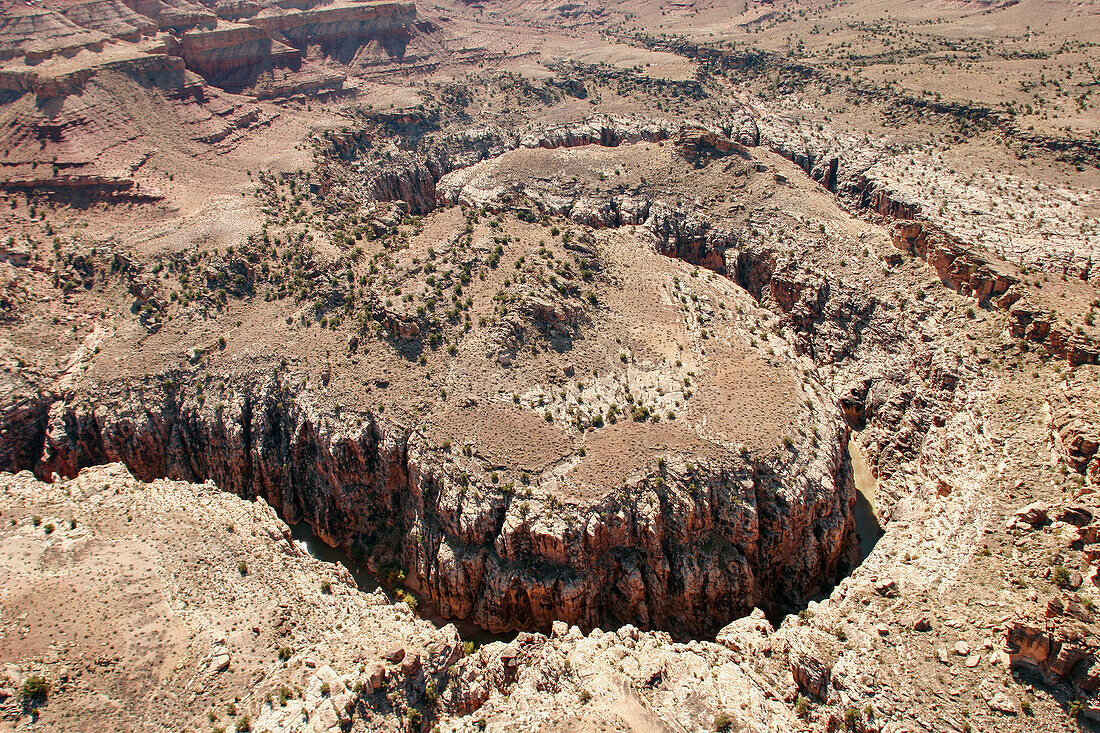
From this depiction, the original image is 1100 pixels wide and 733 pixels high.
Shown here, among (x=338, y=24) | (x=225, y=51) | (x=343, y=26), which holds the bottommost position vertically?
(x=225, y=51)

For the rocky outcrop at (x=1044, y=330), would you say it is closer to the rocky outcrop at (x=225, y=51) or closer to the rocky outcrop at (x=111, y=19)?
the rocky outcrop at (x=225, y=51)

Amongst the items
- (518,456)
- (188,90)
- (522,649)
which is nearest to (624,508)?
(518,456)

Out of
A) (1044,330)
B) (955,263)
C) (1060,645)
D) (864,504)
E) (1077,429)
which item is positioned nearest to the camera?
(1060,645)

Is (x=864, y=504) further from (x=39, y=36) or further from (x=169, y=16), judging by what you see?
(x=169, y=16)

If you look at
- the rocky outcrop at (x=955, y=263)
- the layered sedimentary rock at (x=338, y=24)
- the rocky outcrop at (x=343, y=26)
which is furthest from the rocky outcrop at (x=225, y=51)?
the rocky outcrop at (x=955, y=263)

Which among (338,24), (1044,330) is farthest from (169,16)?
(1044,330)

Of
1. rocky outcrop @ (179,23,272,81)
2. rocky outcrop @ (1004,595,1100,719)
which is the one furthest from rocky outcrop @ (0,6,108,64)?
rocky outcrop @ (1004,595,1100,719)
